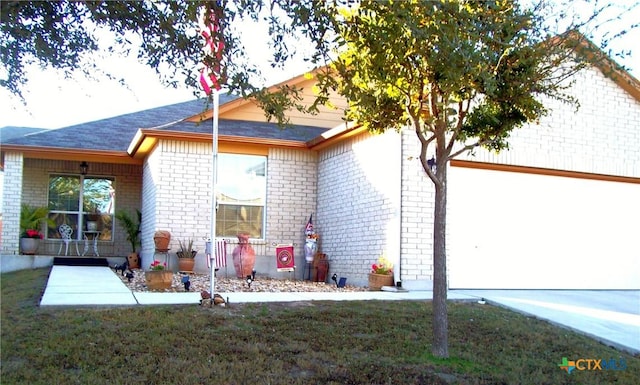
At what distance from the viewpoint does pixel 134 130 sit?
1795 centimetres

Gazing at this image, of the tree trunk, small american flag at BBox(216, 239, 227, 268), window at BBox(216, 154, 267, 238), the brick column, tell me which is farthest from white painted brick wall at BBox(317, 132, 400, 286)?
the brick column

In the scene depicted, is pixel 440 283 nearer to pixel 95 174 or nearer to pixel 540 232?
pixel 540 232

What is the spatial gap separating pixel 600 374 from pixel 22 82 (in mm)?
6750

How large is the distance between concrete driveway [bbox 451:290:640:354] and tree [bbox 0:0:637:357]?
116 inches

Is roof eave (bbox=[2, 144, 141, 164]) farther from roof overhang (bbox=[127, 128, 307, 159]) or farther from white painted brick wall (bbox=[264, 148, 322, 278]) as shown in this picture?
white painted brick wall (bbox=[264, 148, 322, 278])

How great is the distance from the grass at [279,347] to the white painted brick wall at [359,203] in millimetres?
3333

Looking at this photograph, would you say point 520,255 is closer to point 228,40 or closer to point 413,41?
point 413,41

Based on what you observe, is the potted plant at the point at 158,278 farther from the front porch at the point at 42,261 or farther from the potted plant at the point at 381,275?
the front porch at the point at 42,261

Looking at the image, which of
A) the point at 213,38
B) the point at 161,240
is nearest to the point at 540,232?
the point at 161,240

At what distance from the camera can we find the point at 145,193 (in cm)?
1633

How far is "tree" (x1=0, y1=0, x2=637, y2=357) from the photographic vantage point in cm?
553

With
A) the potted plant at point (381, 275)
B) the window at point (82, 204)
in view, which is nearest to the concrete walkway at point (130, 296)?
the potted plant at point (381, 275)

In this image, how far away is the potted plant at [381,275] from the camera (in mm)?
11234

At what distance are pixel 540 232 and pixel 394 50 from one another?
26.3 feet
